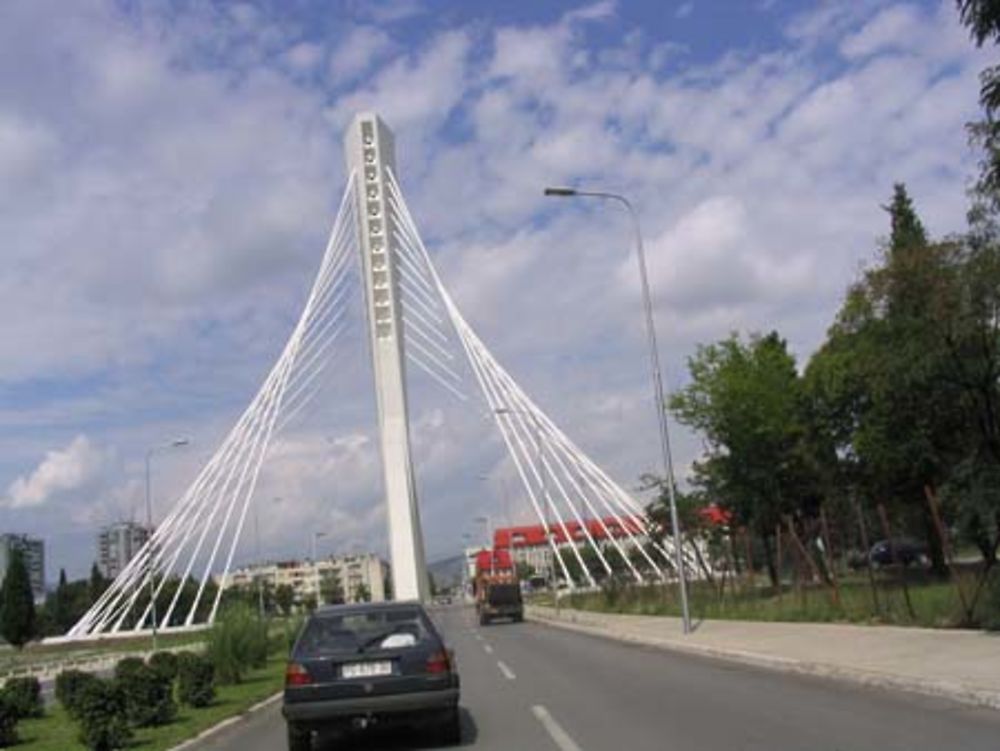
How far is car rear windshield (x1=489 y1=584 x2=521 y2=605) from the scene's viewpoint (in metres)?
49.6

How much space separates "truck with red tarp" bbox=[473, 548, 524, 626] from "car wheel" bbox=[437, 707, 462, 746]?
38.2 m

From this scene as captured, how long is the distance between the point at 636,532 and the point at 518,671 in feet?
111

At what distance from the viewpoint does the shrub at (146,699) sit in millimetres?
14359

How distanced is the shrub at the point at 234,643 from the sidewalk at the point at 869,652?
8182 mm

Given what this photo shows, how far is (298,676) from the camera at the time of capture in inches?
424

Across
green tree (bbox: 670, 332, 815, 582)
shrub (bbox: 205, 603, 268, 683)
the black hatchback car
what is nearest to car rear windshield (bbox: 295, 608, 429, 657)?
the black hatchback car

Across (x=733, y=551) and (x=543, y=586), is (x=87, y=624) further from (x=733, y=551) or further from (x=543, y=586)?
(x=543, y=586)

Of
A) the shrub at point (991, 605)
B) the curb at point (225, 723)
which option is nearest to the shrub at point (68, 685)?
the curb at point (225, 723)

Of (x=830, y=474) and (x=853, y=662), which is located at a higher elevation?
(x=830, y=474)

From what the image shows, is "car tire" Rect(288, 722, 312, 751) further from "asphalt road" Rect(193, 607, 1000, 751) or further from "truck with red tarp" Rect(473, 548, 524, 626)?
"truck with red tarp" Rect(473, 548, 524, 626)

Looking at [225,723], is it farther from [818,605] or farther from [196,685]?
[818,605]

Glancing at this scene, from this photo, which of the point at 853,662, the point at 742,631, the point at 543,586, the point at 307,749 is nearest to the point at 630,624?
the point at 742,631

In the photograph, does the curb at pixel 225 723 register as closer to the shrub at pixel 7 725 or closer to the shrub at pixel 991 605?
the shrub at pixel 7 725

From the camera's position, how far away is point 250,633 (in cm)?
2234
